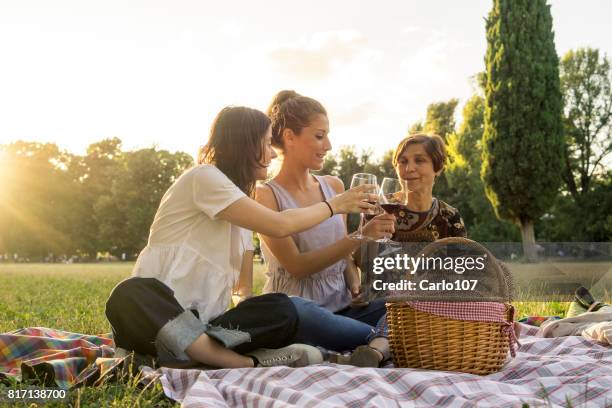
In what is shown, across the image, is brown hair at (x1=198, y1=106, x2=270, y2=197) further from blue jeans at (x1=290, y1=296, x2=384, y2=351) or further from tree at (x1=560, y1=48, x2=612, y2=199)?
tree at (x1=560, y1=48, x2=612, y2=199)

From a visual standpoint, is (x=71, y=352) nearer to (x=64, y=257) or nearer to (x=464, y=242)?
(x=464, y=242)

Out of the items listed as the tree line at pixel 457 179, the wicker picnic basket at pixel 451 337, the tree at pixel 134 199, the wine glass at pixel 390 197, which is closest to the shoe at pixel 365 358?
the wicker picnic basket at pixel 451 337

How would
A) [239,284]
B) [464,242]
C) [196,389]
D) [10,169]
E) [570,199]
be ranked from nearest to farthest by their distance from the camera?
[196,389], [464,242], [239,284], [570,199], [10,169]

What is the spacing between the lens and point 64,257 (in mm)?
51188

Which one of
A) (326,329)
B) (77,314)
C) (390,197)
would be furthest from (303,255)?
(77,314)

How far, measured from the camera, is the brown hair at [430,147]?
486 centimetres

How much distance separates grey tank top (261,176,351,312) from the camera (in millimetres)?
4656

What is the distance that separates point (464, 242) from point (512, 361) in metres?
0.91

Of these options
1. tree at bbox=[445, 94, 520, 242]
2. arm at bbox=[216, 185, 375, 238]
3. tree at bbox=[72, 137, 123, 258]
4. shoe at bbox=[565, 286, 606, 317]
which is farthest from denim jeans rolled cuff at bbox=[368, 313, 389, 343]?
tree at bbox=[72, 137, 123, 258]

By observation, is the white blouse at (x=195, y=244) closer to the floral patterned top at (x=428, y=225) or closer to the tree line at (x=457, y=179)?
the floral patterned top at (x=428, y=225)

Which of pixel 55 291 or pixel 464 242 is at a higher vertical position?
pixel 464 242

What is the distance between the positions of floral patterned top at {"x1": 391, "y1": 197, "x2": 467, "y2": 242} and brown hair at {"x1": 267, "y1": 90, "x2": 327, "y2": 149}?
35.7 inches

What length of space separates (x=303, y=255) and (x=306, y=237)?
0.23 meters

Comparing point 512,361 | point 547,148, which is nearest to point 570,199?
point 547,148
